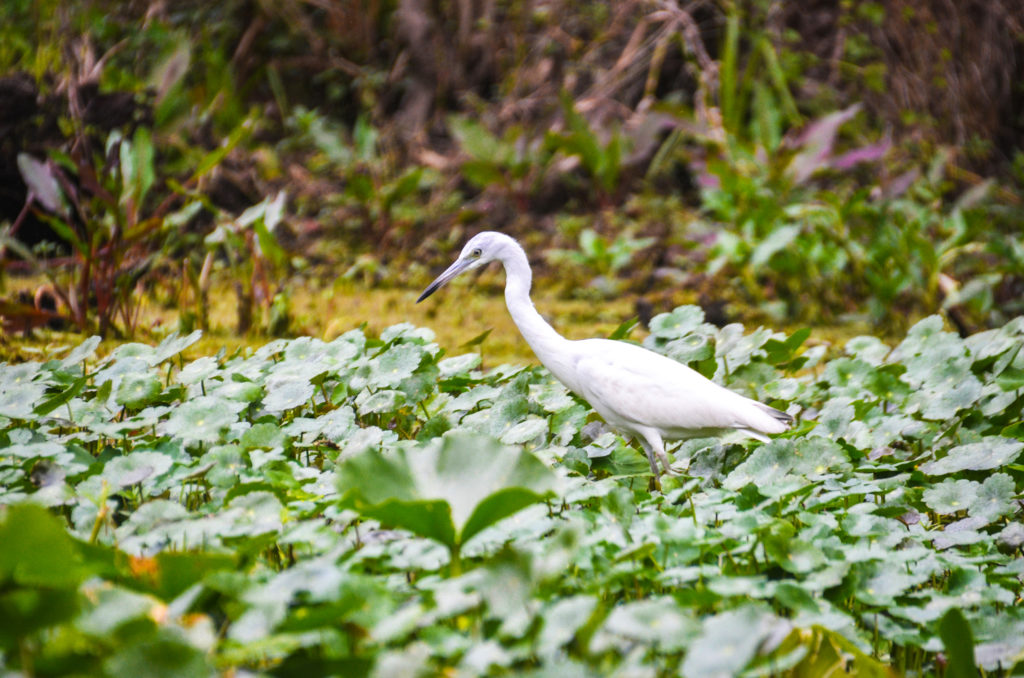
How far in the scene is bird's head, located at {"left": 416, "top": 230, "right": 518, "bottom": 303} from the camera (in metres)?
2.79

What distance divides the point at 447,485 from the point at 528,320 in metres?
1.11

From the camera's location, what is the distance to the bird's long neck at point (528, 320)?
267cm

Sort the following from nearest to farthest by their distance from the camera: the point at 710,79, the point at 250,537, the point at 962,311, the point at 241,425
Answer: the point at 250,537 → the point at 241,425 → the point at 962,311 → the point at 710,79

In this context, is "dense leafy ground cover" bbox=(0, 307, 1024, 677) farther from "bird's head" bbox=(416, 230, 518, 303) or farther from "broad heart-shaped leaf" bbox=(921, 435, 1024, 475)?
"bird's head" bbox=(416, 230, 518, 303)

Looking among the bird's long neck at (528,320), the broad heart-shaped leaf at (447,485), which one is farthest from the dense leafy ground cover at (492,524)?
the bird's long neck at (528,320)

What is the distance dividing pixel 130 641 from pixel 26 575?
20 cm

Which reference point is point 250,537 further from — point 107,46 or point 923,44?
point 107,46

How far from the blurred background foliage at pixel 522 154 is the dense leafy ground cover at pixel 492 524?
52.4 inches

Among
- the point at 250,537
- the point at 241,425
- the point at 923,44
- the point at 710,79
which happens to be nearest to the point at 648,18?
the point at 710,79

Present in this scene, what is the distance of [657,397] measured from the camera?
8.25 ft

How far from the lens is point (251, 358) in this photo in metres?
2.91

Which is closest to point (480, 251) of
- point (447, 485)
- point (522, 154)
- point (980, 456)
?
point (447, 485)

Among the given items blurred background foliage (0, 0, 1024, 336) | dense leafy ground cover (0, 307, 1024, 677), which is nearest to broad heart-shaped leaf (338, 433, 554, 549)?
dense leafy ground cover (0, 307, 1024, 677)

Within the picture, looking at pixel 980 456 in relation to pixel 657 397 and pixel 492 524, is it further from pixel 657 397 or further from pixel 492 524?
pixel 492 524
